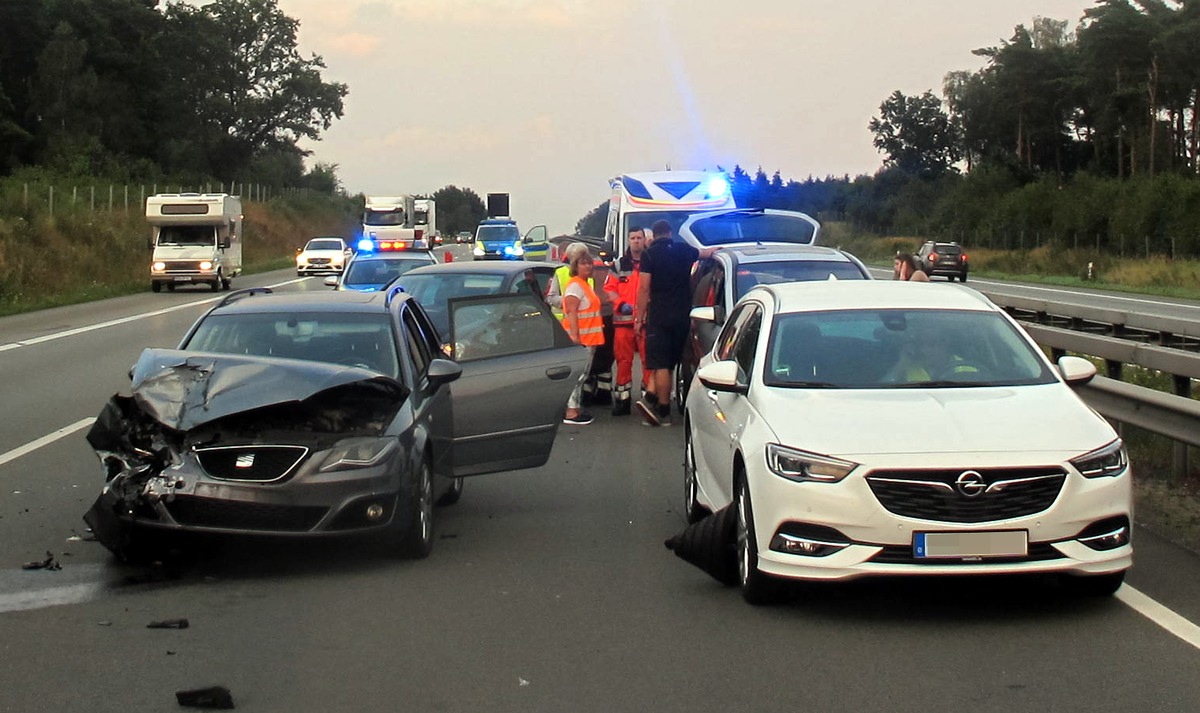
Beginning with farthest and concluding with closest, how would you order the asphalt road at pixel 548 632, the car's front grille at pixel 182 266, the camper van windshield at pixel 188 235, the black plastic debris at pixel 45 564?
the camper van windshield at pixel 188 235 < the car's front grille at pixel 182 266 < the black plastic debris at pixel 45 564 < the asphalt road at pixel 548 632

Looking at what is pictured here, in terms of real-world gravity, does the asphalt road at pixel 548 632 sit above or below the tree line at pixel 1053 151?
below

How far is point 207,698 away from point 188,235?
40.3 metres

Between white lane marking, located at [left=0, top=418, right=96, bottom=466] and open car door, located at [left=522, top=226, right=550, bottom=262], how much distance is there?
3598 cm

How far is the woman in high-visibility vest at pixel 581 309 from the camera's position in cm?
1459

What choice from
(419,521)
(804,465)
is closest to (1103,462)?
(804,465)

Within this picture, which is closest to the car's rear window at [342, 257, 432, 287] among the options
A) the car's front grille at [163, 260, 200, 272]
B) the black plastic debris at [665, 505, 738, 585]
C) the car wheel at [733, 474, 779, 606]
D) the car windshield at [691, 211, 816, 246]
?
the car windshield at [691, 211, 816, 246]

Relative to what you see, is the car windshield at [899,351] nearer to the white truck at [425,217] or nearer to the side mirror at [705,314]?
the side mirror at [705,314]

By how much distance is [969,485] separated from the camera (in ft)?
21.1

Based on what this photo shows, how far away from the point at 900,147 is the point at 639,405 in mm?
125724

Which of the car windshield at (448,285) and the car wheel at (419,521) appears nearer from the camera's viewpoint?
the car wheel at (419,521)

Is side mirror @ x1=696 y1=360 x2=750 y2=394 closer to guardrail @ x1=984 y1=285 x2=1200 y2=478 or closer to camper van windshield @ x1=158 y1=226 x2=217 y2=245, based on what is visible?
guardrail @ x1=984 y1=285 x2=1200 y2=478

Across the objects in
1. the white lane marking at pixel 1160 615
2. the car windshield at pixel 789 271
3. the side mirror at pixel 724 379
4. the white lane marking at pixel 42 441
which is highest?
the car windshield at pixel 789 271

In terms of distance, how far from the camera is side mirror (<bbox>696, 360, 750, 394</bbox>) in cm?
780

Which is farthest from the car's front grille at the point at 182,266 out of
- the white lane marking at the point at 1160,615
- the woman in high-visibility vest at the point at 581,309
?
the white lane marking at the point at 1160,615
